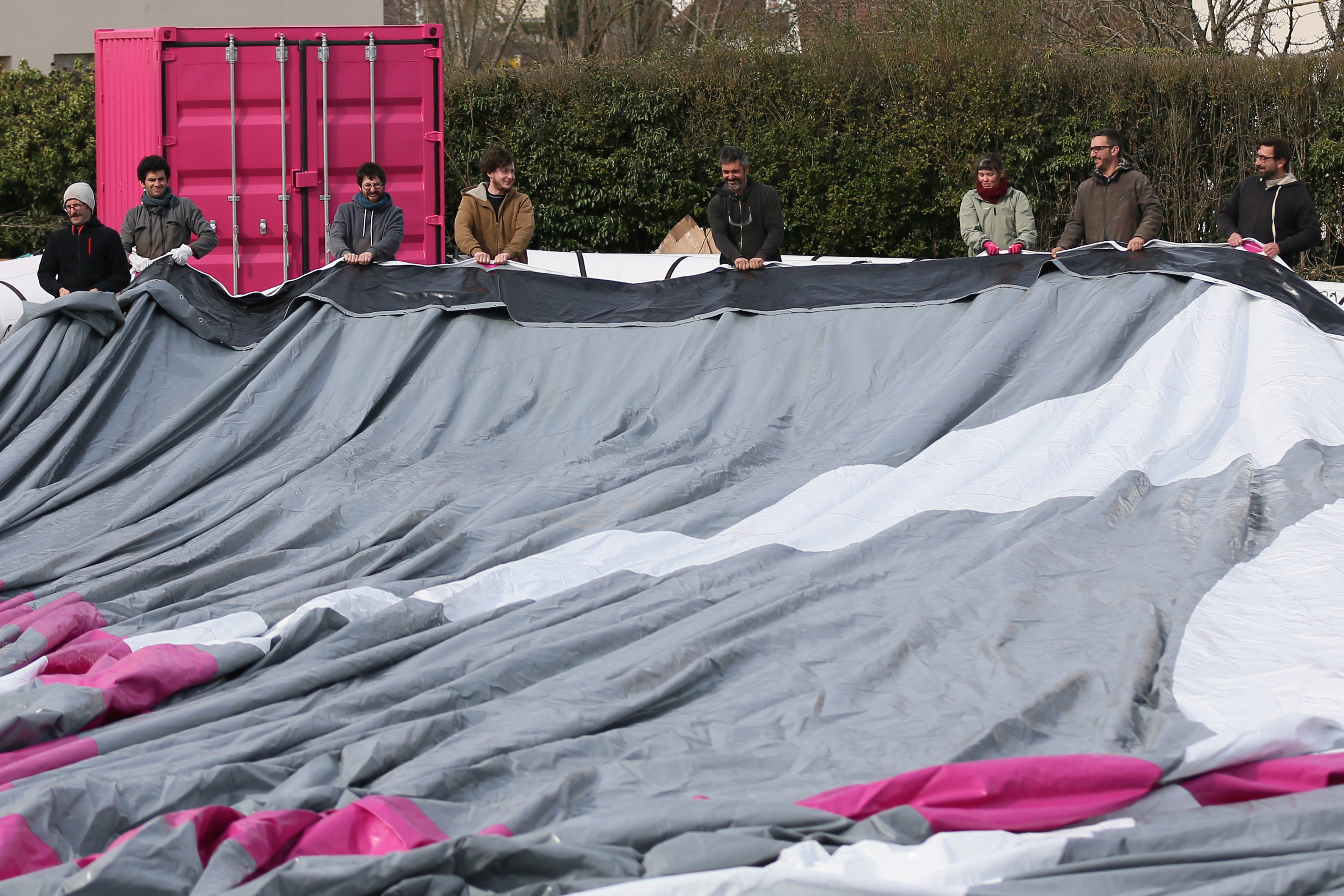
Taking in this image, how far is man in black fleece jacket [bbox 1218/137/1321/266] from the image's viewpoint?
5.61 meters

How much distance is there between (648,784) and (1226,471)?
8.15 feet

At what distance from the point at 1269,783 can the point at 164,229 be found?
19.5ft

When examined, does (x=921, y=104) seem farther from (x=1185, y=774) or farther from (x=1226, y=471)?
(x=1185, y=774)

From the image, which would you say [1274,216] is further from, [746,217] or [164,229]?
[164,229]

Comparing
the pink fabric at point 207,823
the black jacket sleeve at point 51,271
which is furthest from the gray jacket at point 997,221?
the pink fabric at point 207,823

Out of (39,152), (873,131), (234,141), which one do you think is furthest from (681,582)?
(39,152)

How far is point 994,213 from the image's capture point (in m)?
6.61

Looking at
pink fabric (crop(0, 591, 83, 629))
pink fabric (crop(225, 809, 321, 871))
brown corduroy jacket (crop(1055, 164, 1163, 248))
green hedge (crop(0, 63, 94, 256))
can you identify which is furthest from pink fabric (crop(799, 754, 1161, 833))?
green hedge (crop(0, 63, 94, 256))

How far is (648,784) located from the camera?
7.32ft

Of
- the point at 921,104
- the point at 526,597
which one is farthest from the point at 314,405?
the point at 921,104

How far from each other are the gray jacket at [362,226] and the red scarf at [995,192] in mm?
3095

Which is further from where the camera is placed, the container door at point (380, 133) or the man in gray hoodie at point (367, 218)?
the container door at point (380, 133)

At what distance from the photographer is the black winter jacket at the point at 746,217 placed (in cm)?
607

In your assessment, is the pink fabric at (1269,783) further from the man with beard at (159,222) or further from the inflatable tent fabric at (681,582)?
the man with beard at (159,222)
